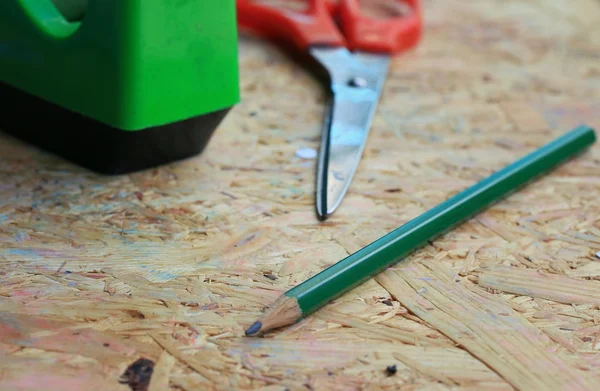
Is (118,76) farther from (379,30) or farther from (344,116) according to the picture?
(379,30)

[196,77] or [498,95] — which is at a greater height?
[196,77]

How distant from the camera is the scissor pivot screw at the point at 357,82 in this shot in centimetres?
68

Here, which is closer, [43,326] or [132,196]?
[43,326]

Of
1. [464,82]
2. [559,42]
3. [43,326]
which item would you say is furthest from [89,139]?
[559,42]

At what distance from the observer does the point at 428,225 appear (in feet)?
1.59

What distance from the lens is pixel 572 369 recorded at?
40 cm

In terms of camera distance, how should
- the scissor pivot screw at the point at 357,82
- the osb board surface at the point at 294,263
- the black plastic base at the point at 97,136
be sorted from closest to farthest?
the osb board surface at the point at 294,263
the black plastic base at the point at 97,136
the scissor pivot screw at the point at 357,82

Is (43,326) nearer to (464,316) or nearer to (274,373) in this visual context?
(274,373)

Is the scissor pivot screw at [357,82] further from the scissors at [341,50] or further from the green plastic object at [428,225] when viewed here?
the green plastic object at [428,225]

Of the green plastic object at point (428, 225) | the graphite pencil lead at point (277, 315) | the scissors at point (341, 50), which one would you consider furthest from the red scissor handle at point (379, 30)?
the graphite pencil lead at point (277, 315)

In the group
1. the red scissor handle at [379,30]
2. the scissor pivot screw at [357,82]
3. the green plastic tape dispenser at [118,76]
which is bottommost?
the scissor pivot screw at [357,82]

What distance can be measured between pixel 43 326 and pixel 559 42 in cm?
76

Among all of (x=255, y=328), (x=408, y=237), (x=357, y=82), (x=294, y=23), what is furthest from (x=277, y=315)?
(x=294, y=23)

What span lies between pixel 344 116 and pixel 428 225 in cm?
18
